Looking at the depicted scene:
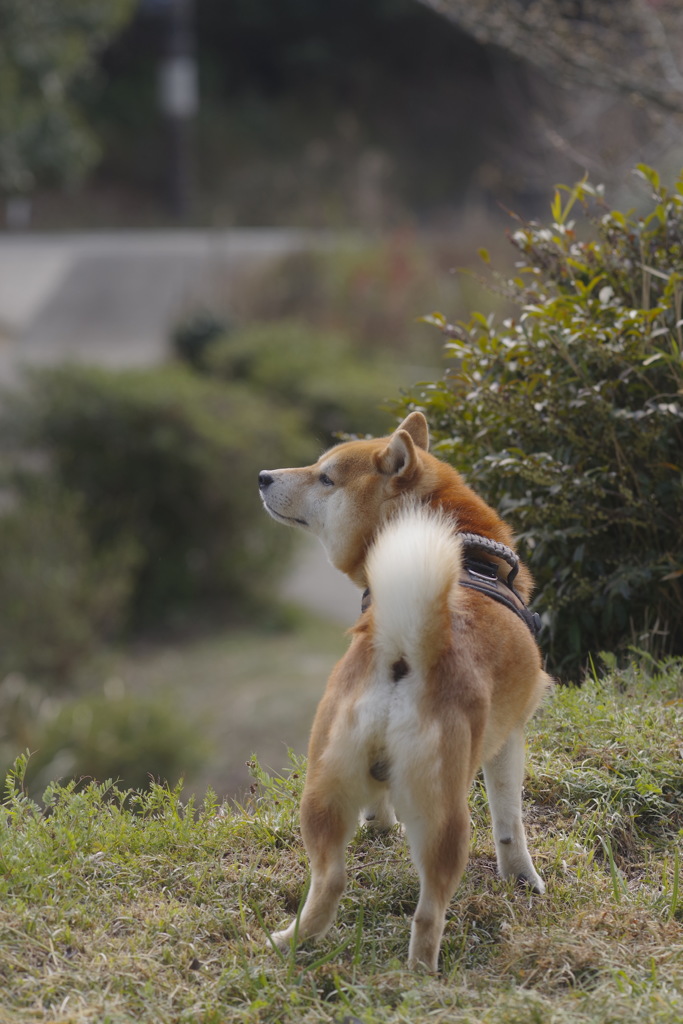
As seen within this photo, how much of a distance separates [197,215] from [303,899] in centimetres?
3464

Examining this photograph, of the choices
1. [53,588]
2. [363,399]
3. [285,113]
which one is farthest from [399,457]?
[285,113]

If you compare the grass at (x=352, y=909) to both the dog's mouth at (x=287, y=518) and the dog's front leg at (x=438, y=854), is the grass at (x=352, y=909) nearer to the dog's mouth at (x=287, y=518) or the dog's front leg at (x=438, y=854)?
the dog's front leg at (x=438, y=854)

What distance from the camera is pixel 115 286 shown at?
2450cm

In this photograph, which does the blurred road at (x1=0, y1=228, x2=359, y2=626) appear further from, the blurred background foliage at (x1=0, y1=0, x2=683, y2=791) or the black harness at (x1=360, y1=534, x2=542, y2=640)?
the black harness at (x1=360, y1=534, x2=542, y2=640)

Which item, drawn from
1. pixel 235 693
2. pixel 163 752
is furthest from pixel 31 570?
pixel 163 752

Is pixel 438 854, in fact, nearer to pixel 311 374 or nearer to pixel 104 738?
pixel 104 738

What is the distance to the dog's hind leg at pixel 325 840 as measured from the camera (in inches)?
101

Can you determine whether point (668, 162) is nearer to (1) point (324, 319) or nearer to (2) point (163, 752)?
(2) point (163, 752)

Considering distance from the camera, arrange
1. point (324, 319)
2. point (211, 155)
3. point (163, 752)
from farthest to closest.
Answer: point (211, 155) < point (324, 319) < point (163, 752)

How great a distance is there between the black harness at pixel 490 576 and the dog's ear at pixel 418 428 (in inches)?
16.6

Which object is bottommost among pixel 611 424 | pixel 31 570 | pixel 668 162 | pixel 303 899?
pixel 31 570

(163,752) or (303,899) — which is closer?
(303,899)

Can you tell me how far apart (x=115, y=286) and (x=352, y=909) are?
2278 cm

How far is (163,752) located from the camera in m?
7.57
